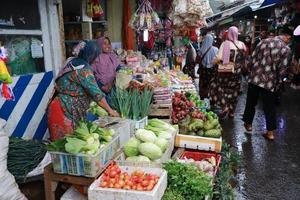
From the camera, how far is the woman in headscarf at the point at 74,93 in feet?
11.3

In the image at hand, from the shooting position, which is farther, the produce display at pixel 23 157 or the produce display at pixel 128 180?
the produce display at pixel 23 157

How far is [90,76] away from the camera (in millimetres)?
3443

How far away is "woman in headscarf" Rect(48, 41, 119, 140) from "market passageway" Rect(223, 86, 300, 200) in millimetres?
2232

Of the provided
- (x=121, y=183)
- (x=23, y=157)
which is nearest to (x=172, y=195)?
(x=121, y=183)

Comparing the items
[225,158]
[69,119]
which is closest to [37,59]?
[69,119]

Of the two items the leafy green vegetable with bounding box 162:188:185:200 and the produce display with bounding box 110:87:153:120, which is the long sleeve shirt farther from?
the leafy green vegetable with bounding box 162:188:185:200

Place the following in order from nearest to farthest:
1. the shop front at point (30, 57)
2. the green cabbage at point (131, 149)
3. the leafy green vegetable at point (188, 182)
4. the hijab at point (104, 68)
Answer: the leafy green vegetable at point (188, 182)
the green cabbage at point (131, 149)
the shop front at point (30, 57)
the hijab at point (104, 68)

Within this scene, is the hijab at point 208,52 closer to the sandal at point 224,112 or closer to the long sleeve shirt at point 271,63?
the sandal at point 224,112

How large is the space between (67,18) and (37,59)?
2372 mm

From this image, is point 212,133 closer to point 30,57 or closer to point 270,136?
point 30,57

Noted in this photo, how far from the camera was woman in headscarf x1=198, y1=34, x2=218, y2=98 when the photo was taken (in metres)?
8.72

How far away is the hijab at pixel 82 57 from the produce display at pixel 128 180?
132 cm

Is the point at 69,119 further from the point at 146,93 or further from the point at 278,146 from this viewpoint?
the point at 278,146

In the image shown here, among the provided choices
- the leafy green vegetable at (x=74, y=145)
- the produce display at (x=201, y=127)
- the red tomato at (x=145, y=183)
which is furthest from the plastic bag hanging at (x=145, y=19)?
the red tomato at (x=145, y=183)
